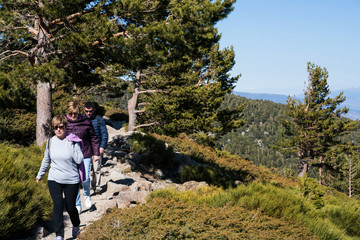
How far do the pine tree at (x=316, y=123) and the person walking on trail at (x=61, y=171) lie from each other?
2824cm

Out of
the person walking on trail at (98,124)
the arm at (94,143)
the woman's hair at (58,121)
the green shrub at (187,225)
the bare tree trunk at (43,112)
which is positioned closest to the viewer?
the green shrub at (187,225)

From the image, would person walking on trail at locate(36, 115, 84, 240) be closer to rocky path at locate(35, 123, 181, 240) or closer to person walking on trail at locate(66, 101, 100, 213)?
rocky path at locate(35, 123, 181, 240)

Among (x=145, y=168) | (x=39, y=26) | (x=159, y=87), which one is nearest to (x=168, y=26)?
(x=39, y=26)

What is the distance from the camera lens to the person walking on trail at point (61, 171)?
304cm

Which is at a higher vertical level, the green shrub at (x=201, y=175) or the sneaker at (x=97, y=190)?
the sneaker at (x=97, y=190)

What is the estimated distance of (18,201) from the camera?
3.36m

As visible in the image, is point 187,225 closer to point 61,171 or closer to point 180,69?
point 61,171

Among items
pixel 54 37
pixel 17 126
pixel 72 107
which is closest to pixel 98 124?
pixel 72 107

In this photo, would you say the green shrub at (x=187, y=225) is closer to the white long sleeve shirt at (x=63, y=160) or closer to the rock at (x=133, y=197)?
the white long sleeve shirt at (x=63, y=160)

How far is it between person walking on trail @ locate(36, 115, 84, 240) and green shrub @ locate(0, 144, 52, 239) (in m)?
0.57

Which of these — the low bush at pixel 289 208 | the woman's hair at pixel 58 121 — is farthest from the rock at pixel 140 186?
the woman's hair at pixel 58 121

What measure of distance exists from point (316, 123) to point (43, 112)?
27.9m

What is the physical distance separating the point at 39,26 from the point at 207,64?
56.3 ft

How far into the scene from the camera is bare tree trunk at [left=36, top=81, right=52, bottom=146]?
7074 mm
